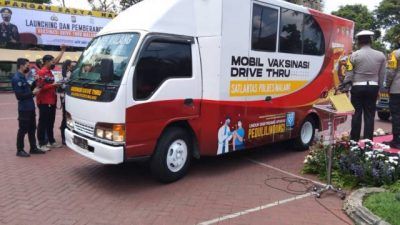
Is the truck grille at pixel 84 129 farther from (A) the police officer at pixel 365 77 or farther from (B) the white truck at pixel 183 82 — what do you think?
(A) the police officer at pixel 365 77

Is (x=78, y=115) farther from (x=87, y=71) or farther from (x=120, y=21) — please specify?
(x=120, y=21)

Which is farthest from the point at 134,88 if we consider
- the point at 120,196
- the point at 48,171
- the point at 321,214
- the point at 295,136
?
the point at 295,136

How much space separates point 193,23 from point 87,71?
1.78 meters

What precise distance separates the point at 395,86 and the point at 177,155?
4.20 meters

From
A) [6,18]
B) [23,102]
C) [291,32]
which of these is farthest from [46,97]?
[6,18]

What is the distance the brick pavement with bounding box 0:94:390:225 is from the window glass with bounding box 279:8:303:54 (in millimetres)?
2189

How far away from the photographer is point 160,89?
5.89 m

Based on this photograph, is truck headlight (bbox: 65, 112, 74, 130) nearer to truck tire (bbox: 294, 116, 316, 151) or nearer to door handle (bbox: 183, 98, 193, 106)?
door handle (bbox: 183, 98, 193, 106)

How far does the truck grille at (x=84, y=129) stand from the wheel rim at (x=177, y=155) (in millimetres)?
1154

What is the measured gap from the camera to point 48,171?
6809mm

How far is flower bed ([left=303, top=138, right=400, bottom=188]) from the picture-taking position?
19.6 ft

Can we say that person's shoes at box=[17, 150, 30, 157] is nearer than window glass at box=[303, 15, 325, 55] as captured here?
Yes

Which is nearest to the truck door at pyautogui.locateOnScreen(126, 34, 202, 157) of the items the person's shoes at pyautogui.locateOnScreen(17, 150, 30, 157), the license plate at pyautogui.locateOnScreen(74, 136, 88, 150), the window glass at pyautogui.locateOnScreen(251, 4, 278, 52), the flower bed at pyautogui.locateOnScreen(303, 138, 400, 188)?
the license plate at pyautogui.locateOnScreen(74, 136, 88, 150)

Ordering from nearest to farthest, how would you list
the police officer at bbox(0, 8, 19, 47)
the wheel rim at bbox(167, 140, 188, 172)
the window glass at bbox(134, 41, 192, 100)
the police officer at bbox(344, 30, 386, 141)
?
the window glass at bbox(134, 41, 192, 100)
the wheel rim at bbox(167, 140, 188, 172)
the police officer at bbox(344, 30, 386, 141)
the police officer at bbox(0, 8, 19, 47)
